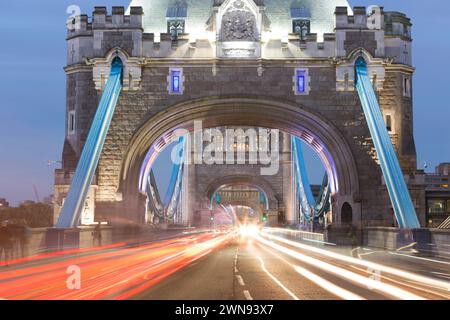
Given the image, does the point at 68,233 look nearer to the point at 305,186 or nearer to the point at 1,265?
the point at 1,265

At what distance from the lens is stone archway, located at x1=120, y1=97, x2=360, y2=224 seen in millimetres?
34438

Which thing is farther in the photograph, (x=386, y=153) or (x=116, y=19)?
(x=116, y=19)

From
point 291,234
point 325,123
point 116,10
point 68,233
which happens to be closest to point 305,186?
point 291,234

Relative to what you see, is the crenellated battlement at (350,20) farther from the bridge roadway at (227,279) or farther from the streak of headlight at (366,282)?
the streak of headlight at (366,282)

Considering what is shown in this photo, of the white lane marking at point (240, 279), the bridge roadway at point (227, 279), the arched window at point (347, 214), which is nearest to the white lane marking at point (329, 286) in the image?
the bridge roadway at point (227, 279)

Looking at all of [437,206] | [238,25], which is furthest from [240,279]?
[437,206]

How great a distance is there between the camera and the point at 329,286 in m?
13.0

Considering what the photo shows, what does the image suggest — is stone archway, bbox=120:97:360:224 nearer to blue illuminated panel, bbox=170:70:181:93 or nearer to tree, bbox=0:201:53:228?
blue illuminated panel, bbox=170:70:181:93

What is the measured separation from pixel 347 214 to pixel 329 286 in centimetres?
2226

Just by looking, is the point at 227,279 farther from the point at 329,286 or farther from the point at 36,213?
the point at 36,213

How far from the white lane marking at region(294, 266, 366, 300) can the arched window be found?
18154 mm

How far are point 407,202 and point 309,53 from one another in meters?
9.78

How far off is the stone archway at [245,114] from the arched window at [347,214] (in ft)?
1.18

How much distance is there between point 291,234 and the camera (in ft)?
169
